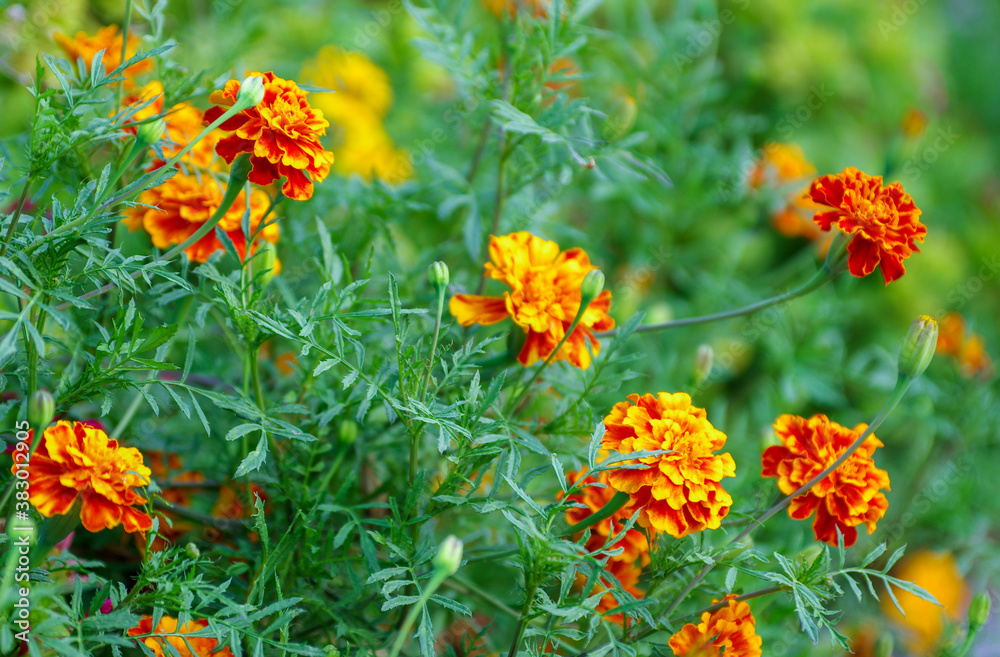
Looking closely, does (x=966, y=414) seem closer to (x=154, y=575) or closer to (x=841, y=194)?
(x=841, y=194)

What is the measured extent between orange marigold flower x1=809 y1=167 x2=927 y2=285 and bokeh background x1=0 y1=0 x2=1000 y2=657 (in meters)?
0.14

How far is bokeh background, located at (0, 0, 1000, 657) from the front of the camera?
0.99 meters

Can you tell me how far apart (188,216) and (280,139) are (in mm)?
140

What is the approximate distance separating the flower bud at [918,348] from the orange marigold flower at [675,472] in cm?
18

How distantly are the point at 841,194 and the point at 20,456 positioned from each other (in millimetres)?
679

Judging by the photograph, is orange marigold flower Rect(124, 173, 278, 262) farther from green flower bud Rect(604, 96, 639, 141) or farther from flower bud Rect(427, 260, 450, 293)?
green flower bud Rect(604, 96, 639, 141)

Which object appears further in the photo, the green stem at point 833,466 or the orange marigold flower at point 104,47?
the orange marigold flower at point 104,47

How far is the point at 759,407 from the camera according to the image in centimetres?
131

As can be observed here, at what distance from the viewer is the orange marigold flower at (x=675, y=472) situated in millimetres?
573

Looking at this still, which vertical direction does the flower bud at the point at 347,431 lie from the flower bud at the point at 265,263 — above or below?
below

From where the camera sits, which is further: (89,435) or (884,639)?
(884,639)

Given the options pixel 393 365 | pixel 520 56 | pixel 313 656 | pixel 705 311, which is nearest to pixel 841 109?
pixel 705 311

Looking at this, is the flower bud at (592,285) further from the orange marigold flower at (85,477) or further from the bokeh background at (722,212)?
the orange marigold flower at (85,477)

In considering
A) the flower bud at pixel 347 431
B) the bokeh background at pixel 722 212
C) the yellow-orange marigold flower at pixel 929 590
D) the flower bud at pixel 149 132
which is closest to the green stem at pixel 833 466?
the bokeh background at pixel 722 212
